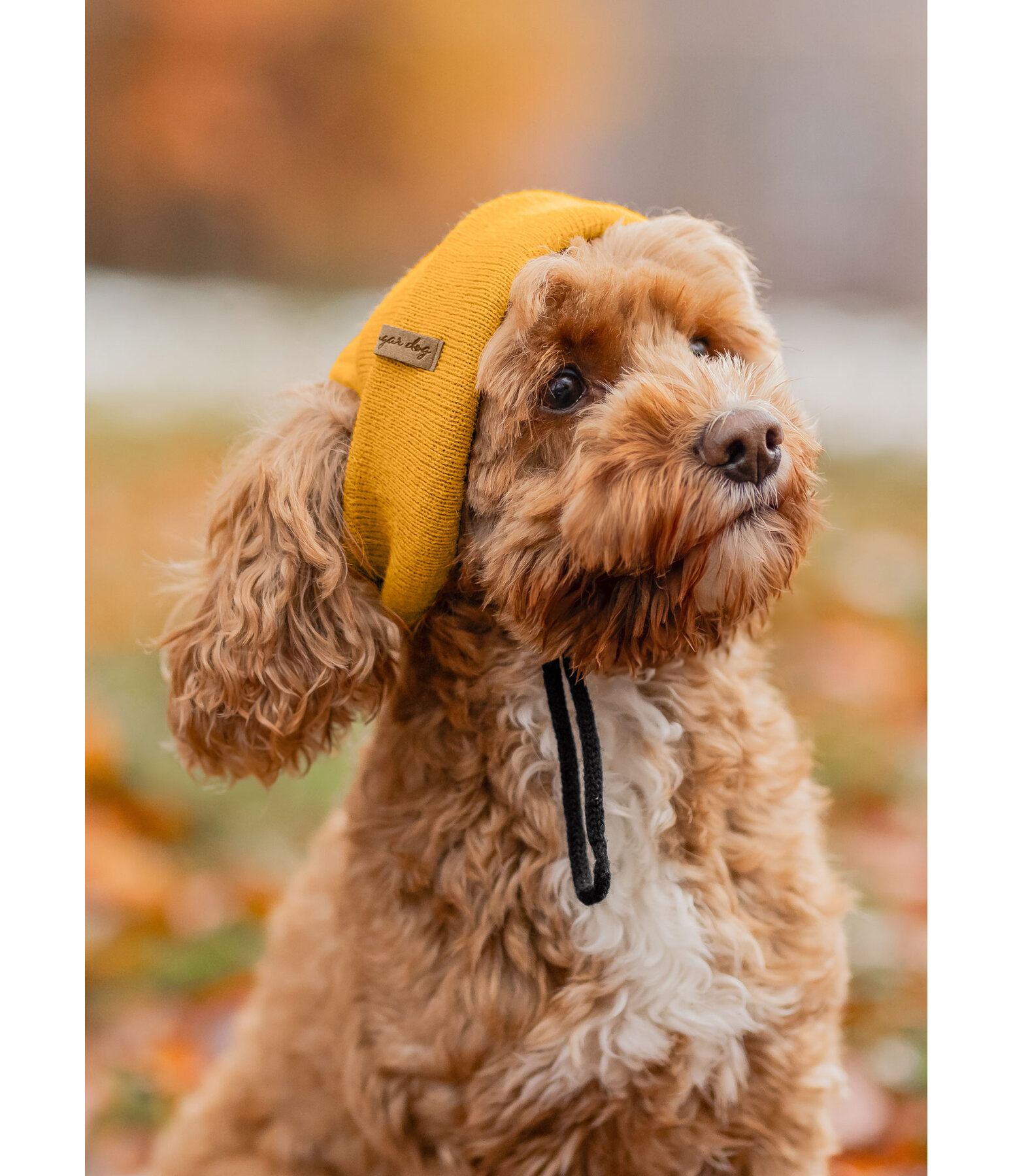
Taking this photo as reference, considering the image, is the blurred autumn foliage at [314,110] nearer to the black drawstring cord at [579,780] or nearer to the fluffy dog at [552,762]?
the fluffy dog at [552,762]

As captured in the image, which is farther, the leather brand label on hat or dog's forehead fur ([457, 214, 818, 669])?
the leather brand label on hat

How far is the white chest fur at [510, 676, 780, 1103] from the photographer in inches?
54.9

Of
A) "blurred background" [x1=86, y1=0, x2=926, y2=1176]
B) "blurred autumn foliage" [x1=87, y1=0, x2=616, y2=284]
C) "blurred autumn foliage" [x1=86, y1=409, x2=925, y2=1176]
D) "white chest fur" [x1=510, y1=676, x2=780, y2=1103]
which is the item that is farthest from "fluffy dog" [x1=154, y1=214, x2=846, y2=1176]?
"blurred autumn foliage" [x1=87, y1=0, x2=616, y2=284]

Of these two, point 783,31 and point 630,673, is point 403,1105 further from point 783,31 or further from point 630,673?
point 783,31

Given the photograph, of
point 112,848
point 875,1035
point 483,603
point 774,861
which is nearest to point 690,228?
point 483,603

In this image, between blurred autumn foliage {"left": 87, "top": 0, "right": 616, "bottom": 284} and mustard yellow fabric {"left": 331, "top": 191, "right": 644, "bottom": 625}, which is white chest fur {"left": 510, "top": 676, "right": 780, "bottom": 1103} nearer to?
mustard yellow fabric {"left": 331, "top": 191, "right": 644, "bottom": 625}

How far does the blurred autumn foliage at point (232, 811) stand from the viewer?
220 centimetres

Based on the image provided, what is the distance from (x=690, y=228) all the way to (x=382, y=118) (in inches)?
39.4

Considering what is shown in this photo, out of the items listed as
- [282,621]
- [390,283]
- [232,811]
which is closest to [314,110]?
[390,283]

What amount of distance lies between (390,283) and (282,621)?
1.28 metres

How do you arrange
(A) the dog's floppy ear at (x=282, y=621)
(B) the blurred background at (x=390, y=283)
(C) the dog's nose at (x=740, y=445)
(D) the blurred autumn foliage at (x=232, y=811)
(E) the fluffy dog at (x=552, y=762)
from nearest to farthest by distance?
(C) the dog's nose at (x=740, y=445) < (E) the fluffy dog at (x=552, y=762) < (A) the dog's floppy ear at (x=282, y=621) < (B) the blurred background at (x=390, y=283) < (D) the blurred autumn foliage at (x=232, y=811)

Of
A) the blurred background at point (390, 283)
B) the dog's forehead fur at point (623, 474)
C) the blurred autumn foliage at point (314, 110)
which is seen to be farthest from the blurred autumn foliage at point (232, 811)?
the dog's forehead fur at point (623, 474)

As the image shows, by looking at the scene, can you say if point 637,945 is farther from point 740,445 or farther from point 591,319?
point 591,319

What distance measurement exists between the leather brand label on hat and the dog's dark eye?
143 millimetres
